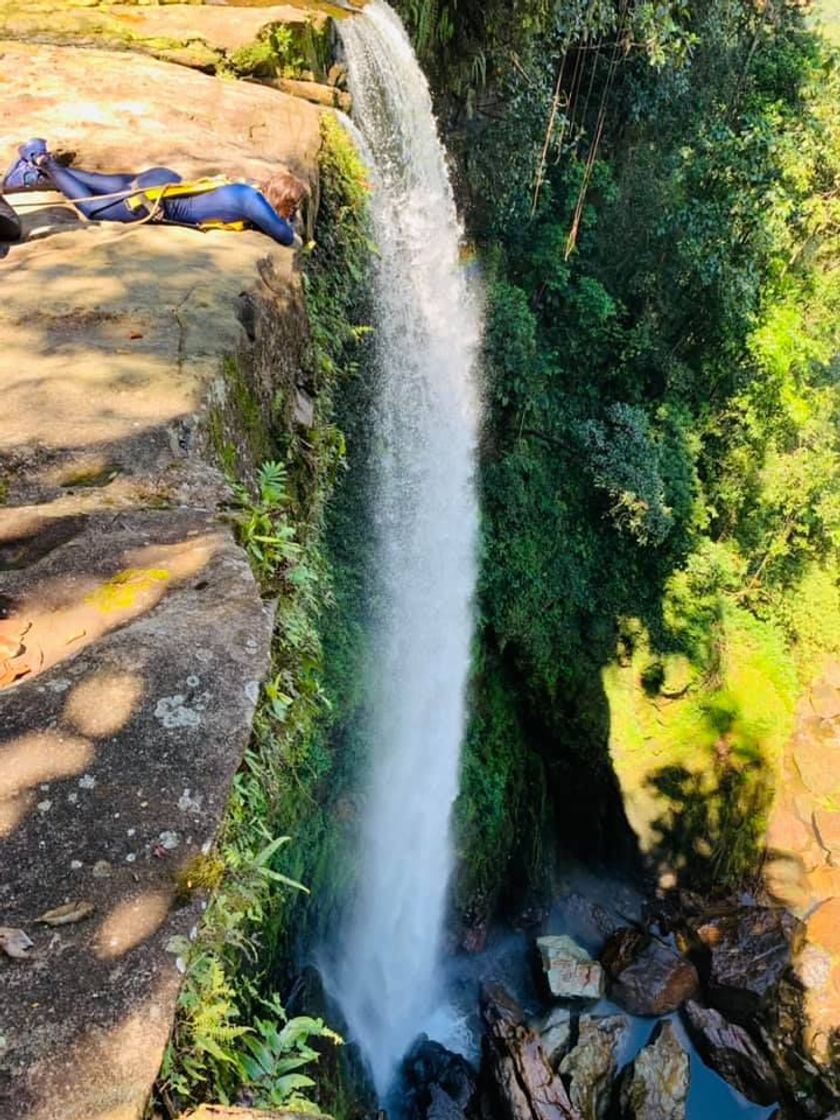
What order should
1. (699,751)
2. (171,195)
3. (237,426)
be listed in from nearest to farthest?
1. (237,426)
2. (171,195)
3. (699,751)

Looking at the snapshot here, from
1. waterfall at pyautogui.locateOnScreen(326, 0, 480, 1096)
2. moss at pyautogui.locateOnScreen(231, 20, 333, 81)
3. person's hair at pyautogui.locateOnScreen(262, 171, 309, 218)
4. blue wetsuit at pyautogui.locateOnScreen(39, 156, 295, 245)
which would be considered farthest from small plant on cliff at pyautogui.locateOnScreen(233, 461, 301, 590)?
moss at pyautogui.locateOnScreen(231, 20, 333, 81)

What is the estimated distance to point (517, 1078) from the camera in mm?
7207

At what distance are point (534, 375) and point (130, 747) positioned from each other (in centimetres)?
874

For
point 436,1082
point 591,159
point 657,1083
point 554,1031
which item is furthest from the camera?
point 591,159

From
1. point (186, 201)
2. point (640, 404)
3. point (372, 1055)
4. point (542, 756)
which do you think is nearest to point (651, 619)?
point (542, 756)

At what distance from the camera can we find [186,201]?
3.68 metres

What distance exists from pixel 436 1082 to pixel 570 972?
2.19 metres

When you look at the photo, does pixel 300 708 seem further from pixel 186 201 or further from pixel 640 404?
pixel 640 404

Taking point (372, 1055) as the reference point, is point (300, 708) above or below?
above

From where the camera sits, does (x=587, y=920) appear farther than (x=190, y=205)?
Yes

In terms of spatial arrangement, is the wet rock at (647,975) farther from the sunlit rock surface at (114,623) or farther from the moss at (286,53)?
the moss at (286,53)

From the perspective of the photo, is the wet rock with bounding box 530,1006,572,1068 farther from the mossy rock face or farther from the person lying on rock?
the mossy rock face

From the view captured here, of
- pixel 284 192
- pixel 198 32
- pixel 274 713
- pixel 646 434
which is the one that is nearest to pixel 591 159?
pixel 646 434

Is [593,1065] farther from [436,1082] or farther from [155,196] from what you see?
[155,196]
